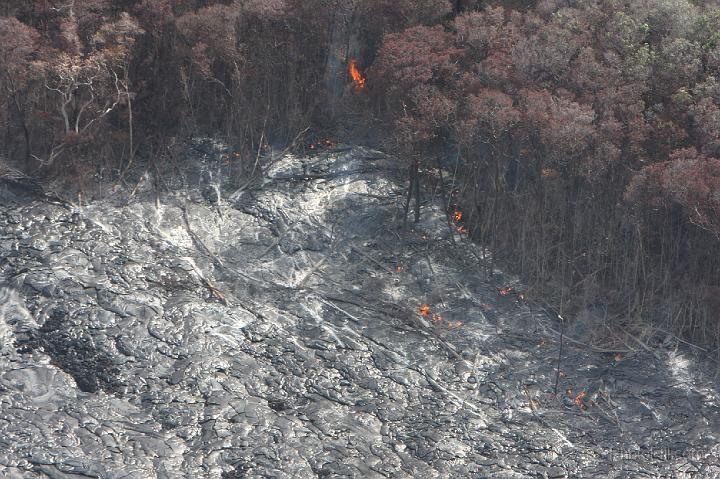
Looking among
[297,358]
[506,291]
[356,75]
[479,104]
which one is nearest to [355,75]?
[356,75]

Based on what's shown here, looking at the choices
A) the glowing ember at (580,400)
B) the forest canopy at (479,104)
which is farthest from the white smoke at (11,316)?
the glowing ember at (580,400)

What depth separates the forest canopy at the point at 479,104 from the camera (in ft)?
46.1

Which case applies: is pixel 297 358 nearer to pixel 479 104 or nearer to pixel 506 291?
pixel 506 291

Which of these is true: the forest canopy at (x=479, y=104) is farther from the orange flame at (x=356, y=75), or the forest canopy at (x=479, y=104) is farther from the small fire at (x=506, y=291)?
the small fire at (x=506, y=291)

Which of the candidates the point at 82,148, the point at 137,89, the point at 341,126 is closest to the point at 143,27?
the point at 137,89

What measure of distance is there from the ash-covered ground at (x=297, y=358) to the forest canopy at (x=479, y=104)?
905 mm

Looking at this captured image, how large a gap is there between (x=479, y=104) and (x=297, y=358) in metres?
4.89

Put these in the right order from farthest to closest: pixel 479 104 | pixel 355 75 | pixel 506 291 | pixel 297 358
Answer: pixel 355 75, pixel 506 291, pixel 479 104, pixel 297 358

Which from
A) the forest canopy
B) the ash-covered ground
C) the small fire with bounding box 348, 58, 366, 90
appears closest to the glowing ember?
the ash-covered ground

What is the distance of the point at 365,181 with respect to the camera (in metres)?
16.4

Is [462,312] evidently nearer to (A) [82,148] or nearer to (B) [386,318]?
(B) [386,318]

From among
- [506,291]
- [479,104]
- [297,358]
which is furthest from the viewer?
[506,291]

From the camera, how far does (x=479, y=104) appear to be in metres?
14.5

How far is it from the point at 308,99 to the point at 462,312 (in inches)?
209
